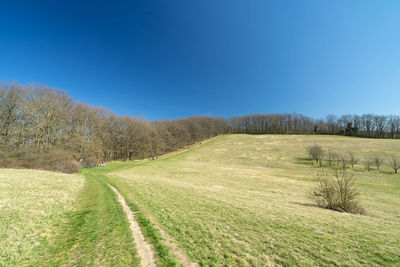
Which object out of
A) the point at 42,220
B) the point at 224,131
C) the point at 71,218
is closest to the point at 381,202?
the point at 71,218

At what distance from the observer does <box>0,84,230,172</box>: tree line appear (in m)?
29.1

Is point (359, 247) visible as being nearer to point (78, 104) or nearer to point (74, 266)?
point (74, 266)

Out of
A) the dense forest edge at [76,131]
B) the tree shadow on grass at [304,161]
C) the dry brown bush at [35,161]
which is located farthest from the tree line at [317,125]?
the dry brown bush at [35,161]

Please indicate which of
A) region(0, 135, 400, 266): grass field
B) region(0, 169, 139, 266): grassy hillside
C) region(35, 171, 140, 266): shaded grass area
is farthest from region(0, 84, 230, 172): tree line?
region(35, 171, 140, 266): shaded grass area

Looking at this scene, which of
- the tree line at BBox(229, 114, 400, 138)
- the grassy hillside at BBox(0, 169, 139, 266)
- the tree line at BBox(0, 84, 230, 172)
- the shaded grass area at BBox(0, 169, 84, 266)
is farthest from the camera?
the tree line at BBox(229, 114, 400, 138)

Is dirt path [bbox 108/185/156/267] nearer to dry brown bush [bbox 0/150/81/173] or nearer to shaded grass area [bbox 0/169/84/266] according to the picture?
shaded grass area [bbox 0/169/84/266]

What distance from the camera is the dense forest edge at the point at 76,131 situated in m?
29.7

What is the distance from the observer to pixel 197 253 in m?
5.25

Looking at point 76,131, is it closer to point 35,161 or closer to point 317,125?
point 35,161

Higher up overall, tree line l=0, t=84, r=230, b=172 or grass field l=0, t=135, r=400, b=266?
tree line l=0, t=84, r=230, b=172

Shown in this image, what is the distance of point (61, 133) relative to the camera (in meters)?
41.3

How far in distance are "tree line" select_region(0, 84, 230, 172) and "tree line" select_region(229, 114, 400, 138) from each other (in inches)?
3232

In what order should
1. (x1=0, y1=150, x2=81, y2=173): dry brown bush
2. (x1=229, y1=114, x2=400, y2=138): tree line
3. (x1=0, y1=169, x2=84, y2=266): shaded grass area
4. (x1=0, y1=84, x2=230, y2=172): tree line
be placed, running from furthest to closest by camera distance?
(x1=229, y1=114, x2=400, y2=138): tree line < (x1=0, y1=84, x2=230, y2=172): tree line < (x1=0, y1=150, x2=81, y2=173): dry brown bush < (x1=0, y1=169, x2=84, y2=266): shaded grass area

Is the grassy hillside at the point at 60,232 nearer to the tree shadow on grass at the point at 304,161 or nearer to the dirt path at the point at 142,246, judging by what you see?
the dirt path at the point at 142,246
